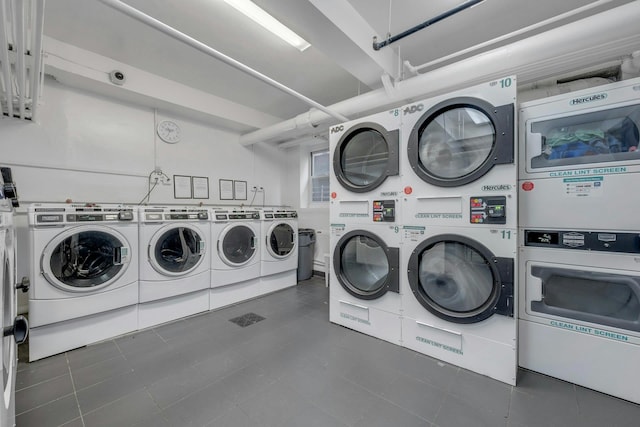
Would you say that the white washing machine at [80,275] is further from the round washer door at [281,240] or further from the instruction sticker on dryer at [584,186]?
the instruction sticker on dryer at [584,186]

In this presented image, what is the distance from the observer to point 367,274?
2.67m

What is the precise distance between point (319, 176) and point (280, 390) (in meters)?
3.78

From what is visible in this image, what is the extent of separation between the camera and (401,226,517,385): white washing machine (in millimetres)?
1771

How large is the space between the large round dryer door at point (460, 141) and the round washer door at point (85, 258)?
9.21 ft

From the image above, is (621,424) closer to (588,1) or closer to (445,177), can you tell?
(445,177)

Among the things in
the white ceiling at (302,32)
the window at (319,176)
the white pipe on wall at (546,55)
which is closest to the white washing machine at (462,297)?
the white pipe on wall at (546,55)

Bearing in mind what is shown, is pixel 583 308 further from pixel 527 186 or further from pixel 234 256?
pixel 234 256

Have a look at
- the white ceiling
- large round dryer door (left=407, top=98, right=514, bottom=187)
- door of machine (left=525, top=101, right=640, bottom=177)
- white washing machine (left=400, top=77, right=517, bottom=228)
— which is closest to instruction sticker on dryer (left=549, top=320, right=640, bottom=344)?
white washing machine (left=400, top=77, right=517, bottom=228)

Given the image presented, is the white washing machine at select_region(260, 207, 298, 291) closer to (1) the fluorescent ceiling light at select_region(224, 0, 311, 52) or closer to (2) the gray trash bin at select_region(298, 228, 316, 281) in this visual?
(2) the gray trash bin at select_region(298, 228, 316, 281)

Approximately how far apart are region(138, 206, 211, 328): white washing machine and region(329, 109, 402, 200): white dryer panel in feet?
5.50

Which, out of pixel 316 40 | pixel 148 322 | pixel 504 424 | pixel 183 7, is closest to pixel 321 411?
pixel 504 424

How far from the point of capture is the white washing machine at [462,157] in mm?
1770

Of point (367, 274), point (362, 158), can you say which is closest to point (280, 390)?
point (367, 274)

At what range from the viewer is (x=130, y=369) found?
1.93 metres
